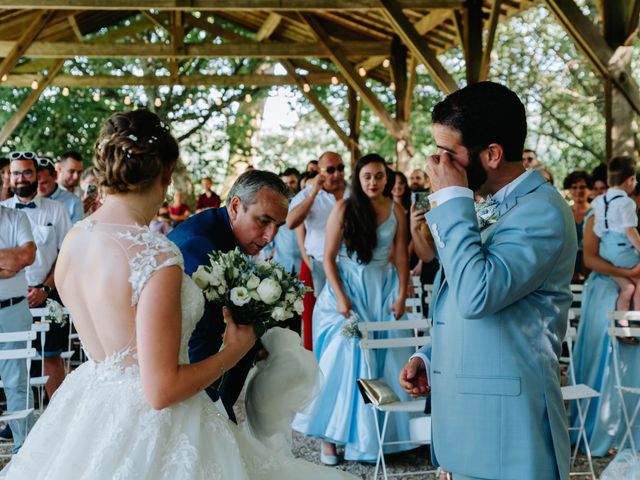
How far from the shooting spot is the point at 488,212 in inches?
89.7

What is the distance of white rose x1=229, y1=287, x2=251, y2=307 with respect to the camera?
234 cm

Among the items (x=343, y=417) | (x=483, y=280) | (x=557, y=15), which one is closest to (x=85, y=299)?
(x=483, y=280)

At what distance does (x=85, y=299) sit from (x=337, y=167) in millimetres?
5289

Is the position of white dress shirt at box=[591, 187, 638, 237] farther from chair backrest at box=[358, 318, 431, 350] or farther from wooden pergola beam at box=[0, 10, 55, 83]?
wooden pergola beam at box=[0, 10, 55, 83]

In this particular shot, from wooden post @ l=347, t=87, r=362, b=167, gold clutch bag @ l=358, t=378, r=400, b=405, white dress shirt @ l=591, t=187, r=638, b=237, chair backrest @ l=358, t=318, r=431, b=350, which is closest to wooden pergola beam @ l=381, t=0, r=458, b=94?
white dress shirt @ l=591, t=187, r=638, b=237

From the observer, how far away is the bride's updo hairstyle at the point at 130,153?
83.6 inches

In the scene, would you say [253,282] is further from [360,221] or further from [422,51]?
[422,51]

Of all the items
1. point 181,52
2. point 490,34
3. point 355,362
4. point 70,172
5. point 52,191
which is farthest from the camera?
point 181,52

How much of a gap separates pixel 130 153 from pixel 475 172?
0.88 meters

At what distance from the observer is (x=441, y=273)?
8.30 ft

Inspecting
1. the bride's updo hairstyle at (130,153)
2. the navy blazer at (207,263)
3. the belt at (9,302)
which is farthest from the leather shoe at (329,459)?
the bride's updo hairstyle at (130,153)

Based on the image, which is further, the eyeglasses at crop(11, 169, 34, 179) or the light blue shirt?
the light blue shirt

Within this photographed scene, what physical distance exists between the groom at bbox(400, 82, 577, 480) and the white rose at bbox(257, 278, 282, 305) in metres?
0.50

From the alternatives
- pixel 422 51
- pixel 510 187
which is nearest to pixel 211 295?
pixel 510 187
